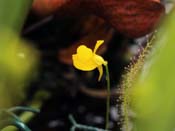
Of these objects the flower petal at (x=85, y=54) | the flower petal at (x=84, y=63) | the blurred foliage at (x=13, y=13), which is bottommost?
the flower petal at (x=84, y=63)

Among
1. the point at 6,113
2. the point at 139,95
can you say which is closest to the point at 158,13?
the point at 6,113

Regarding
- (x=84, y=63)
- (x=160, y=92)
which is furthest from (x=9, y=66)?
(x=160, y=92)

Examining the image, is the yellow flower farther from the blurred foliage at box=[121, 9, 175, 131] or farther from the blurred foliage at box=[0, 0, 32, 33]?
the blurred foliage at box=[121, 9, 175, 131]

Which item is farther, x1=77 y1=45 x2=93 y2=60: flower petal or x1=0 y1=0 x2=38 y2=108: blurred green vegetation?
x1=77 y1=45 x2=93 y2=60: flower petal

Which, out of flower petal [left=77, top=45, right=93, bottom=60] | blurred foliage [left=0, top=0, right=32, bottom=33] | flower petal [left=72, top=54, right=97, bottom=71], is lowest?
flower petal [left=72, top=54, right=97, bottom=71]

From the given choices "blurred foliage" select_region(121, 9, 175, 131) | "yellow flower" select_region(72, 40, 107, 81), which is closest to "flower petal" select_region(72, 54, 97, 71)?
"yellow flower" select_region(72, 40, 107, 81)

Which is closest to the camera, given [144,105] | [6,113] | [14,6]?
[144,105]

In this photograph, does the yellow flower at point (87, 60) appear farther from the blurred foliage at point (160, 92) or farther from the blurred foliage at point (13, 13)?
the blurred foliage at point (160, 92)

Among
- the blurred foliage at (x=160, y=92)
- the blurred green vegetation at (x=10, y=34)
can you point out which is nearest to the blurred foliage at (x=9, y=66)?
the blurred green vegetation at (x=10, y=34)

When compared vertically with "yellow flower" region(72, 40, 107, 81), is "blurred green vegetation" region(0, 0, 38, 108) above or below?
above

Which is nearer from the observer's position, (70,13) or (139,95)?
(139,95)

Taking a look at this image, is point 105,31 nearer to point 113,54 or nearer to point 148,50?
point 113,54
